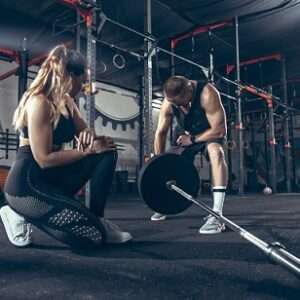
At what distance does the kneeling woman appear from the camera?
1.20m

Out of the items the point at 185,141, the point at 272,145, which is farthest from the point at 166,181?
the point at 272,145

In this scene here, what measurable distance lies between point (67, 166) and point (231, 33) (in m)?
4.76

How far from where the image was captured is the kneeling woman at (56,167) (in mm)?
1198

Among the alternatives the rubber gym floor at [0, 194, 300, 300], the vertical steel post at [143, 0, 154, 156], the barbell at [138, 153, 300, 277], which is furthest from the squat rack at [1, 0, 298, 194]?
the rubber gym floor at [0, 194, 300, 300]

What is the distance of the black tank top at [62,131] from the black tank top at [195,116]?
2.46 ft

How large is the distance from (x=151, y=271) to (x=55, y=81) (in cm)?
76

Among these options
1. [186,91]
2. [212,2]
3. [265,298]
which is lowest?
[265,298]

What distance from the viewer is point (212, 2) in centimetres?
456

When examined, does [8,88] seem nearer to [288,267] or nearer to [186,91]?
[186,91]

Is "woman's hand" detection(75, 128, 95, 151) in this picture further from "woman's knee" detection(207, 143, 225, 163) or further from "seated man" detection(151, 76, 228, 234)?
"woman's knee" detection(207, 143, 225, 163)

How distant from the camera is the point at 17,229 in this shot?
1353 millimetres

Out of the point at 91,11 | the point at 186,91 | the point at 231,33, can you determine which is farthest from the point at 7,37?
the point at 186,91

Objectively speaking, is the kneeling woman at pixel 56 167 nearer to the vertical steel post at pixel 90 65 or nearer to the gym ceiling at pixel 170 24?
the vertical steel post at pixel 90 65

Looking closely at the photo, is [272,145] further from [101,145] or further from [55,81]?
[55,81]
